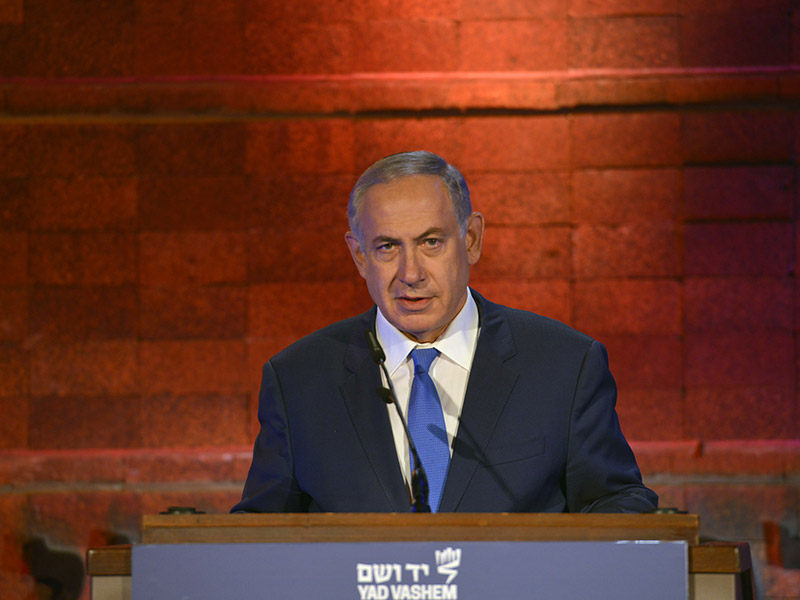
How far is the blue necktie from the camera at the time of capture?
1.77 metres

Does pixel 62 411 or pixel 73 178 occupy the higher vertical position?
pixel 73 178

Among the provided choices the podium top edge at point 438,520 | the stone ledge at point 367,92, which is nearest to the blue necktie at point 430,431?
the podium top edge at point 438,520

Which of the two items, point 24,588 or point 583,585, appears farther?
point 24,588

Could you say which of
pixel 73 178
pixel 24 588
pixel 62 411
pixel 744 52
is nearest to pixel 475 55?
pixel 744 52

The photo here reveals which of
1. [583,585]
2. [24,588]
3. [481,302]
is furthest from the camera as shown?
[24,588]

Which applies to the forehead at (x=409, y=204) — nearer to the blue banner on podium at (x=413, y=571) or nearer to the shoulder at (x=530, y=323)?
the shoulder at (x=530, y=323)

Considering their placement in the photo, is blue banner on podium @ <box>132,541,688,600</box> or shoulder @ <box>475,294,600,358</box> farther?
shoulder @ <box>475,294,600,358</box>

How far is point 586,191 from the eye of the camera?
3.87 metres

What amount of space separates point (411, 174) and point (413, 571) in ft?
3.04

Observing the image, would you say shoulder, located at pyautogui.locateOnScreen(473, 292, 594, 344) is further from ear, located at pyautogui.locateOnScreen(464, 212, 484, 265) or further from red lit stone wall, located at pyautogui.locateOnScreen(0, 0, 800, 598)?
A: red lit stone wall, located at pyautogui.locateOnScreen(0, 0, 800, 598)

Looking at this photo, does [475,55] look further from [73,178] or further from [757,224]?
[73,178]

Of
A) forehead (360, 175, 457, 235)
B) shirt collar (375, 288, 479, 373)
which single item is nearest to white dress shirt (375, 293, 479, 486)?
shirt collar (375, 288, 479, 373)

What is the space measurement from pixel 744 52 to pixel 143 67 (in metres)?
2.57

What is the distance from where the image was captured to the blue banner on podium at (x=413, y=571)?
119 centimetres
